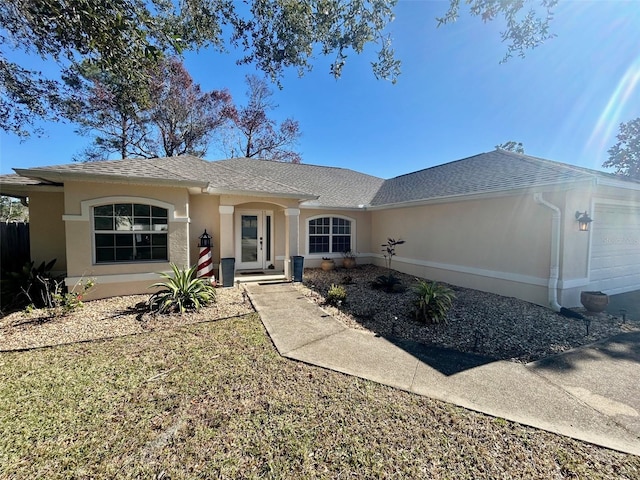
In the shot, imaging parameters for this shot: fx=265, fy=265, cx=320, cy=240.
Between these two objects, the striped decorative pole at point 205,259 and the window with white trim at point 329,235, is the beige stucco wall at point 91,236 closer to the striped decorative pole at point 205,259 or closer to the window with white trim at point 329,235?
the striped decorative pole at point 205,259

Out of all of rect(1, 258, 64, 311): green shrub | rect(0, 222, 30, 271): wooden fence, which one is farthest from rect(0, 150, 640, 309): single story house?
rect(0, 222, 30, 271): wooden fence

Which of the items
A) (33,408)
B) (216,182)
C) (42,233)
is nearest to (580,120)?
(216,182)

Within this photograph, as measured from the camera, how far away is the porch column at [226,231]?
28.8 feet

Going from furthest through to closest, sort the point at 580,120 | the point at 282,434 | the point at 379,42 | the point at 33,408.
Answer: the point at 580,120 → the point at 379,42 → the point at 33,408 → the point at 282,434

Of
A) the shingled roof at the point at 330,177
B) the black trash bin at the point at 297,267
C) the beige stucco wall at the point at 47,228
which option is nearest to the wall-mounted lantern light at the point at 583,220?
the shingled roof at the point at 330,177

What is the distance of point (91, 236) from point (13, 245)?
5.93 meters

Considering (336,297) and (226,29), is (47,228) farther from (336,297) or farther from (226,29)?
(336,297)

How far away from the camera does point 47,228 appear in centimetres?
845

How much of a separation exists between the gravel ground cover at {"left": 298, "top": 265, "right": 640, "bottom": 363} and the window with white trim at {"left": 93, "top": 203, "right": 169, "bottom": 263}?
4.57 meters

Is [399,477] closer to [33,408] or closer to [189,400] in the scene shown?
[189,400]

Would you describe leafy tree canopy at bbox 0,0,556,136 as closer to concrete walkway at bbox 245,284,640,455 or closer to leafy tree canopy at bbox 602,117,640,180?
concrete walkway at bbox 245,284,640,455

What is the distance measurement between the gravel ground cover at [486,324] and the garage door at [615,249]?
229cm

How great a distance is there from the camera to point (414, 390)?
3.41 metres

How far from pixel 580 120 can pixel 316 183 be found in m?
11.0
